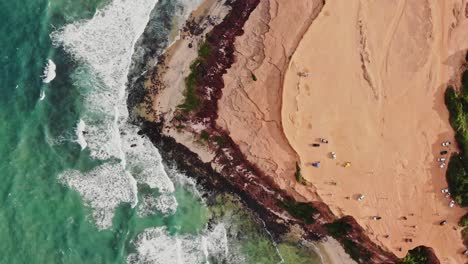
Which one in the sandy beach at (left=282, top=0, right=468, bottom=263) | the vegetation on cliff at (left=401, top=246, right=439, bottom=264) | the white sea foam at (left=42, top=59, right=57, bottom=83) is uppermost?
the sandy beach at (left=282, top=0, right=468, bottom=263)

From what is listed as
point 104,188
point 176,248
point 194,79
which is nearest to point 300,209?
point 176,248

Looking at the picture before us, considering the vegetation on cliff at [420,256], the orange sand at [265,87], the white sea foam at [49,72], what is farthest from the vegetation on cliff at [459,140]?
the white sea foam at [49,72]

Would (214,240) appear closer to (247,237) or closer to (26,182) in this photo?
(247,237)

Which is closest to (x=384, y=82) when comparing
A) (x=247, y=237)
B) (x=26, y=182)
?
(x=247, y=237)

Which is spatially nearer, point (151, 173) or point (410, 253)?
point (410, 253)

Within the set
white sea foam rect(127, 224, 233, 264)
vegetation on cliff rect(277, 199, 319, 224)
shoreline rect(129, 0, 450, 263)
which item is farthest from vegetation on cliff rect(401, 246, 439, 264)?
white sea foam rect(127, 224, 233, 264)

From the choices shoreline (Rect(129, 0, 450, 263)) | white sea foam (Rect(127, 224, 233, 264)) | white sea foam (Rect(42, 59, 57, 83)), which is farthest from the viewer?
white sea foam (Rect(42, 59, 57, 83))

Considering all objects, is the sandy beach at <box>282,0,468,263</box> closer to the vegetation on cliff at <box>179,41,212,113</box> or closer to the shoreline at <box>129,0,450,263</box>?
the shoreline at <box>129,0,450,263</box>
